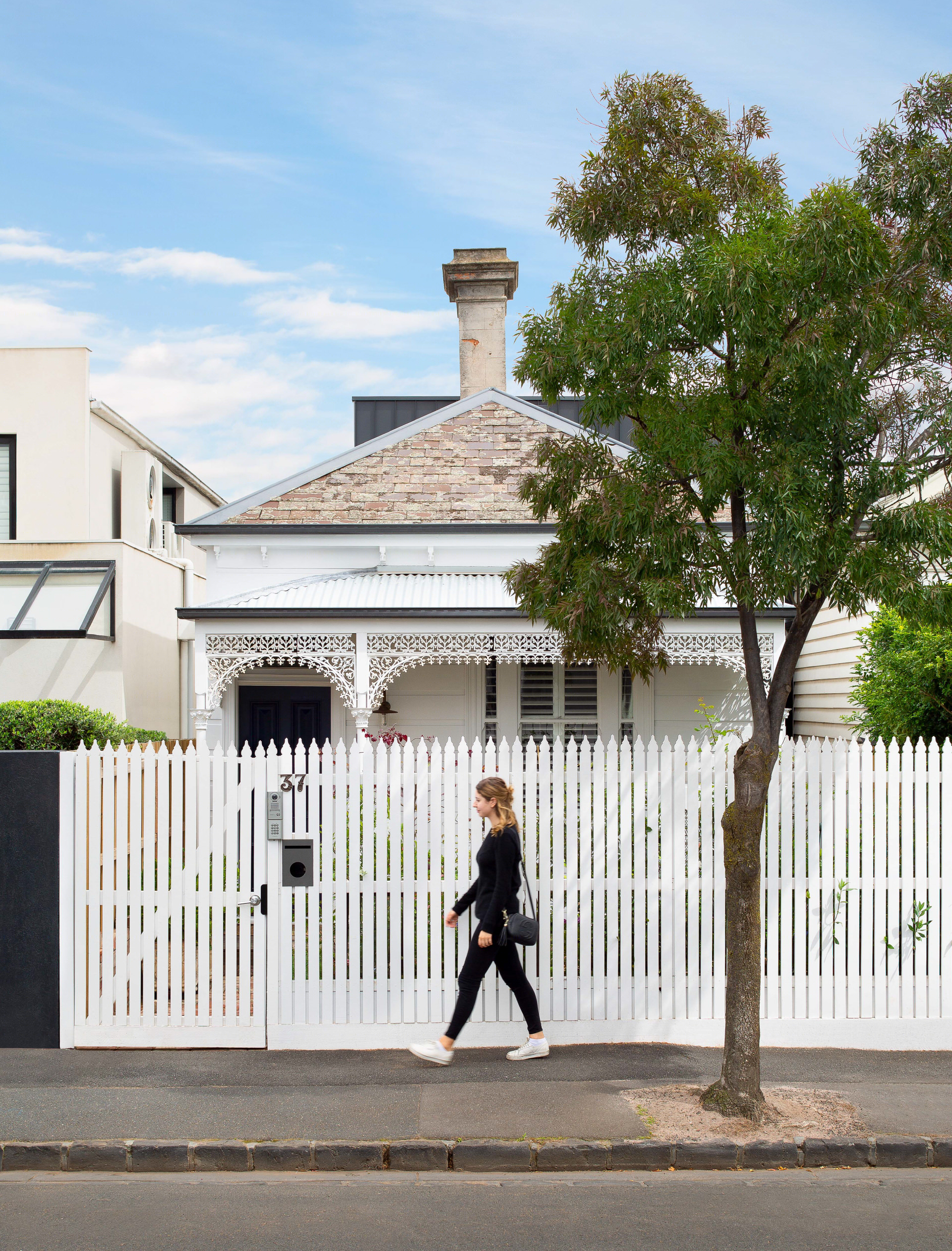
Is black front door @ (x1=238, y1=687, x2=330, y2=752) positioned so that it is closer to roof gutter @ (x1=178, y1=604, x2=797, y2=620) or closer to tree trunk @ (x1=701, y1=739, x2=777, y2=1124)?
roof gutter @ (x1=178, y1=604, x2=797, y2=620)

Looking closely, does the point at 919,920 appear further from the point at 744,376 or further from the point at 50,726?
the point at 50,726

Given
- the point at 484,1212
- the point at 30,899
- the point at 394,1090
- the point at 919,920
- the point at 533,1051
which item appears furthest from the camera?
the point at 919,920

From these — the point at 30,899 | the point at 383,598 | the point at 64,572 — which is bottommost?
the point at 30,899

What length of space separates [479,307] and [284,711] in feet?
24.0

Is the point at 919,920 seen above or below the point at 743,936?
below

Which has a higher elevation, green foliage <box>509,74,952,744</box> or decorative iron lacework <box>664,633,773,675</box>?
green foliage <box>509,74,952,744</box>

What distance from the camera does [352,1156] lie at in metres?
5.38

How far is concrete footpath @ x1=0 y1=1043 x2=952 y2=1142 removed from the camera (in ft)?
18.4

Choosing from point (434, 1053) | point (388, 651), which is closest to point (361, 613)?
point (388, 651)

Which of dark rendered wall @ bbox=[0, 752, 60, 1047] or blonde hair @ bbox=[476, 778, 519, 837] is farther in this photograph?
dark rendered wall @ bbox=[0, 752, 60, 1047]

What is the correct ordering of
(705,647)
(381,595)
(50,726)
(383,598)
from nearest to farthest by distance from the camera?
(50,726)
(705,647)
(383,598)
(381,595)

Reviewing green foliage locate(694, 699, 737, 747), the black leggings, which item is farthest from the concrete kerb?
green foliage locate(694, 699, 737, 747)

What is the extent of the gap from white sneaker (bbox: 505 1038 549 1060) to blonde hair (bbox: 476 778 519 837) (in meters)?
1.25

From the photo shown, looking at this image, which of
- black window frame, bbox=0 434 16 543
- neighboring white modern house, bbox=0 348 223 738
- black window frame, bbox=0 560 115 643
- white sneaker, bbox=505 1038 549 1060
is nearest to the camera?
white sneaker, bbox=505 1038 549 1060
